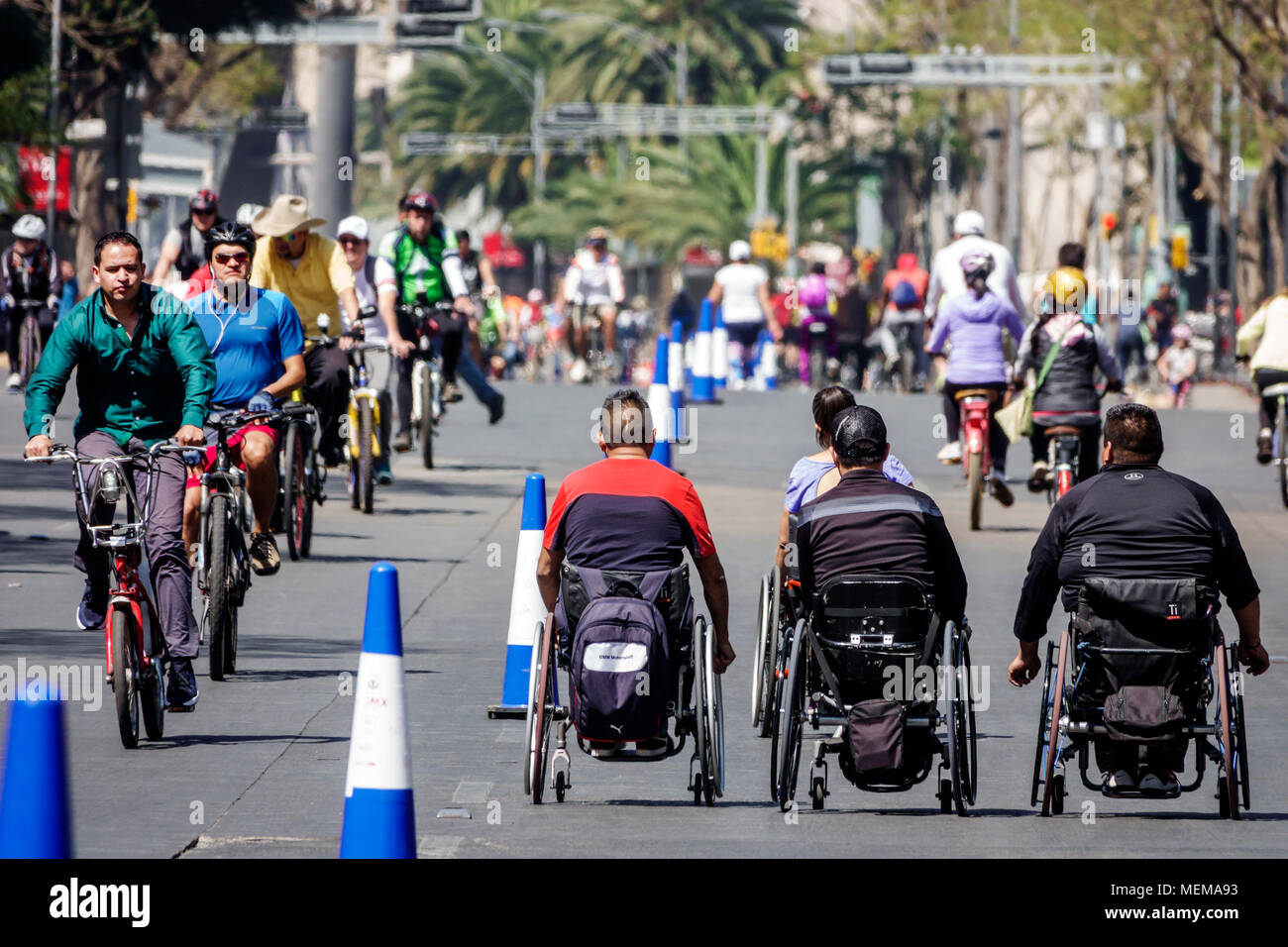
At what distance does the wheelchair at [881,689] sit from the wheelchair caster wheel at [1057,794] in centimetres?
24

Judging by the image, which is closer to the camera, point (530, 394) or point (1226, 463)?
point (1226, 463)

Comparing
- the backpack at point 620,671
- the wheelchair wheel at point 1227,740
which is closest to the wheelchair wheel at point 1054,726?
the wheelchair wheel at point 1227,740

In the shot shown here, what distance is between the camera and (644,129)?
71875 mm

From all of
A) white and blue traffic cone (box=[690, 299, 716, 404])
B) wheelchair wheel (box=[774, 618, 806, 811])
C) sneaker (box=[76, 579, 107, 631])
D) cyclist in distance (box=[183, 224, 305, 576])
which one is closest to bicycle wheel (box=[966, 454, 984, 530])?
cyclist in distance (box=[183, 224, 305, 576])

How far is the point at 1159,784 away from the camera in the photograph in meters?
8.07

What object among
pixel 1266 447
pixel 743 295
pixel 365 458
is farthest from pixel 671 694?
pixel 743 295

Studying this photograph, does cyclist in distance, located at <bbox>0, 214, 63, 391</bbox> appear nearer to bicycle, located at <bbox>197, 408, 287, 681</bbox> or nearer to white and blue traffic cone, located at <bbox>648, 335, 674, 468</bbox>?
white and blue traffic cone, located at <bbox>648, 335, 674, 468</bbox>

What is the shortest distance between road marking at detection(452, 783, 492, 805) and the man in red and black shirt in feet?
1.96

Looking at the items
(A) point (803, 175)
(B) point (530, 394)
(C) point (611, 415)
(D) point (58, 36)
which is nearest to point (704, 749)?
(C) point (611, 415)

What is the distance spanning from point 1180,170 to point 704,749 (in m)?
63.0

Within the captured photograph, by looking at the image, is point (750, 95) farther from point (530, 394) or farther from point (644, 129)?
point (530, 394)

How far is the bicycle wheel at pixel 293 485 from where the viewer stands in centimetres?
1395

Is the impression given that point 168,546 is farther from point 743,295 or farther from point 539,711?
point 743,295

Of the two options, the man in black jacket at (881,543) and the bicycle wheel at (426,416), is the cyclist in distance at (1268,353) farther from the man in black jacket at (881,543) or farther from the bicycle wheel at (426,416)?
the man in black jacket at (881,543)
